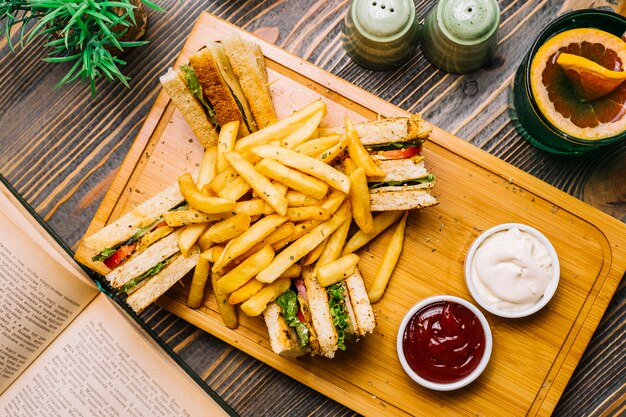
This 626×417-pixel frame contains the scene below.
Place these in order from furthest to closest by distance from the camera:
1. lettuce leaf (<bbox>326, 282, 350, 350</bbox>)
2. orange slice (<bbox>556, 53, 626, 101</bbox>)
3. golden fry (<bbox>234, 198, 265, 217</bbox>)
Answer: lettuce leaf (<bbox>326, 282, 350, 350</bbox>) < golden fry (<bbox>234, 198, 265, 217</bbox>) < orange slice (<bbox>556, 53, 626, 101</bbox>)

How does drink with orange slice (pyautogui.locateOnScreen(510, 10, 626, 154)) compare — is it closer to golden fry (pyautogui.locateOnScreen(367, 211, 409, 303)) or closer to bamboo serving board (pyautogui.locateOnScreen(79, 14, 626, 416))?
bamboo serving board (pyautogui.locateOnScreen(79, 14, 626, 416))

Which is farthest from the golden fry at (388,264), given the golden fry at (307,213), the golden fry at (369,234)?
the golden fry at (307,213)

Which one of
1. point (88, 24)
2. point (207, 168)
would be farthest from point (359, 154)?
point (88, 24)

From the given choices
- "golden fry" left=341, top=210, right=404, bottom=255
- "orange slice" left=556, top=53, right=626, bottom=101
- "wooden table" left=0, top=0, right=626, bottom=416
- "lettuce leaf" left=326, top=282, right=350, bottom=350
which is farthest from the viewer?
"wooden table" left=0, top=0, right=626, bottom=416

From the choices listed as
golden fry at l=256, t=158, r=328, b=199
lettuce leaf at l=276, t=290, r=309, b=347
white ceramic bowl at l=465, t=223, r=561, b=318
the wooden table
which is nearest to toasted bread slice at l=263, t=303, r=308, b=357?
lettuce leaf at l=276, t=290, r=309, b=347

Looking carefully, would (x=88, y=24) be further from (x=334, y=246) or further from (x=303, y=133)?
(x=334, y=246)

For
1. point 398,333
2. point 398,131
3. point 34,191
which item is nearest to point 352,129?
point 398,131

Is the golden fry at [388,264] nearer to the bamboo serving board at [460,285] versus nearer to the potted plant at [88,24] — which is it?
the bamboo serving board at [460,285]

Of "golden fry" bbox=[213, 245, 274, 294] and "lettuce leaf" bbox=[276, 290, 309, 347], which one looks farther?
"lettuce leaf" bbox=[276, 290, 309, 347]
